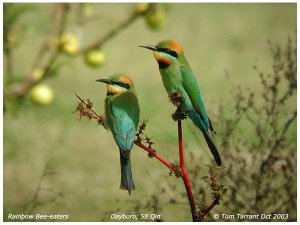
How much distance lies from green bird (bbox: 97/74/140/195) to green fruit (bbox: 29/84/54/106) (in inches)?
17.1

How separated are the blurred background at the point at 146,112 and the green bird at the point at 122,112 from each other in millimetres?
230

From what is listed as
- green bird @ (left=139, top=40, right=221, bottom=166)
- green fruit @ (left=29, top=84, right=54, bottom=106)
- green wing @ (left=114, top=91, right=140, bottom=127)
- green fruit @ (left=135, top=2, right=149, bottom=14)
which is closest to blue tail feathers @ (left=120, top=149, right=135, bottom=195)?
green wing @ (left=114, top=91, right=140, bottom=127)

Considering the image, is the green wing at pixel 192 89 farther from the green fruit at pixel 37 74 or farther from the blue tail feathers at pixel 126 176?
the green fruit at pixel 37 74

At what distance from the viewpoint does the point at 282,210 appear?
2.18 meters

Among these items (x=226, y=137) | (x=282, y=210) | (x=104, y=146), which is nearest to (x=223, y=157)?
(x=226, y=137)

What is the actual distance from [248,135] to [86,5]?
141 centimetres

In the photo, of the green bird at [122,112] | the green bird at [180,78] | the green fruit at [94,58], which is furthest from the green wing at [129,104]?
the green fruit at [94,58]

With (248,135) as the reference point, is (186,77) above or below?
above

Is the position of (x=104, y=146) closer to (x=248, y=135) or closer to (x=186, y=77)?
(x=248, y=135)

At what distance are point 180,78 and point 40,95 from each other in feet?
1.97

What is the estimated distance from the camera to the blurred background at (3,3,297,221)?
2.15 meters

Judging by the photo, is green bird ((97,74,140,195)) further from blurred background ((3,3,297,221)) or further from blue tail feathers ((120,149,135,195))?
blurred background ((3,3,297,221))

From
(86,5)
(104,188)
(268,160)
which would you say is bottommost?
(104,188)

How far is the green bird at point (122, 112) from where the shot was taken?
173 centimetres
